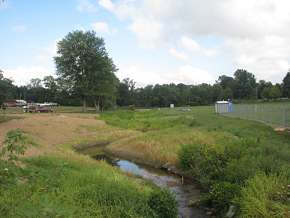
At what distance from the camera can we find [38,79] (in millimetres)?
145000

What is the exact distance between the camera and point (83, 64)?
4228 centimetres

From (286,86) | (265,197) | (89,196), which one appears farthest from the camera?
(286,86)

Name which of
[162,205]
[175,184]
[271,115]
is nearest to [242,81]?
[271,115]

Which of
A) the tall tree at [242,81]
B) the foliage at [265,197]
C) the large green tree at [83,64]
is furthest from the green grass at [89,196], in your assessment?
the tall tree at [242,81]

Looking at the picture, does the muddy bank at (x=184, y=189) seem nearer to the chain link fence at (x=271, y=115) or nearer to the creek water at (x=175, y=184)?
the creek water at (x=175, y=184)

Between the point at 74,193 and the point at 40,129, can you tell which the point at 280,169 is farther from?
the point at 40,129

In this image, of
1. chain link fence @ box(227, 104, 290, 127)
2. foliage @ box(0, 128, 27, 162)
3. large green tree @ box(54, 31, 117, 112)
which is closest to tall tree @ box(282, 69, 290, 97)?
chain link fence @ box(227, 104, 290, 127)

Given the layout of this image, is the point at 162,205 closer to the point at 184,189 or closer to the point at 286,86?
the point at 184,189

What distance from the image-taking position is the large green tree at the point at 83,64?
139ft

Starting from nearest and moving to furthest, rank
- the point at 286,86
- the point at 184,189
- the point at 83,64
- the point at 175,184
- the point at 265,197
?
the point at 265,197, the point at 184,189, the point at 175,184, the point at 83,64, the point at 286,86

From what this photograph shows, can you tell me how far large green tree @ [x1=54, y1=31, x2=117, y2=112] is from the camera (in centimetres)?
4234

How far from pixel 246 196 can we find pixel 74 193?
4681 millimetres

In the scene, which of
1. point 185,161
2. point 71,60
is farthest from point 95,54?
point 185,161

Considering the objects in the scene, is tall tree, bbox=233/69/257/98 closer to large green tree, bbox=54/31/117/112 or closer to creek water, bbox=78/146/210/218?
large green tree, bbox=54/31/117/112
